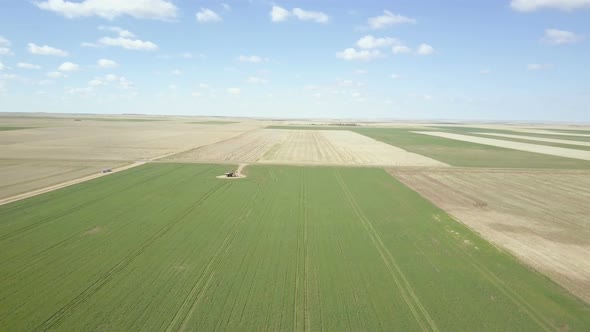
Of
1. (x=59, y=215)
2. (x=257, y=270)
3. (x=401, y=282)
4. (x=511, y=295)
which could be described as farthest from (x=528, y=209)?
(x=59, y=215)

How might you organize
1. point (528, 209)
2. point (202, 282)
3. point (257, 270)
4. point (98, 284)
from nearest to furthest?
point (98, 284) → point (202, 282) → point (257, 270) → point (528, 209)

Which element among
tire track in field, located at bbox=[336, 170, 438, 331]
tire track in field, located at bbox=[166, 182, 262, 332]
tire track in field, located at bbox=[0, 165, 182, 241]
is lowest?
tire track in field, located at bbox=[336, 170, 438, 331]

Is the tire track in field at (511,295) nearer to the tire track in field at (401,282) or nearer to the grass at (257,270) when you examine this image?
the grass at (257,270)

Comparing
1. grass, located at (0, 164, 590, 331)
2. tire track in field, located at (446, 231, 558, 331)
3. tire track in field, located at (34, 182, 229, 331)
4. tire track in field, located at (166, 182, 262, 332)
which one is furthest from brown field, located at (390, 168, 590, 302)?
tire track in field, located at (34, 182, 229, 331)

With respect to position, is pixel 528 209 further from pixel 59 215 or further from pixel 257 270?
pixel 59 215

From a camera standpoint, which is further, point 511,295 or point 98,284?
point 98,284

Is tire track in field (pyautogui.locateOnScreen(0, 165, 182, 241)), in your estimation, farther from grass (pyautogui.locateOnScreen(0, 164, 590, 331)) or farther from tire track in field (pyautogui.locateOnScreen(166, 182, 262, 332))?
tire track in field (pyautogui.locateOnScreen(166, 182, 262, 332))
